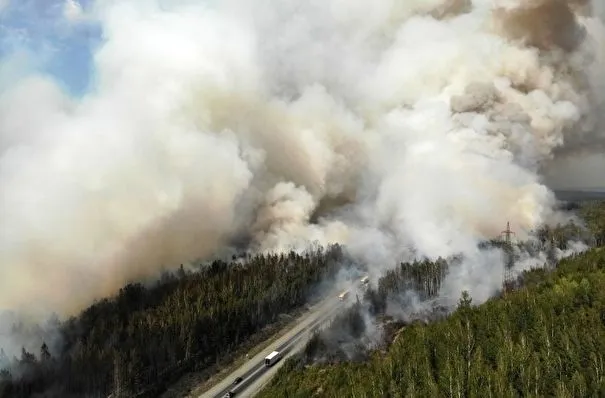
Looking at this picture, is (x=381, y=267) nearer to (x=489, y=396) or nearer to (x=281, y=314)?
(x=281, y=314)

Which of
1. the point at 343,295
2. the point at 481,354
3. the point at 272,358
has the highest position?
the point at 343,295

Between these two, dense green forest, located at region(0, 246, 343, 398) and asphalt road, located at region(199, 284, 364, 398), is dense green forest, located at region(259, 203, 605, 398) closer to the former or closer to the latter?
asphalt road, located at region(199, 284, 364, 398)

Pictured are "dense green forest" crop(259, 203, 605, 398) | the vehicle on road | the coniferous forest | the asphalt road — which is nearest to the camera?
"dense green forest" crop(259, 203, 605, 398)

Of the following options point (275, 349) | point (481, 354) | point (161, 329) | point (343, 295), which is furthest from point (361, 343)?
point (161, 329)

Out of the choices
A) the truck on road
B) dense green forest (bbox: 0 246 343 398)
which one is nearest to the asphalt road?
the truck on road

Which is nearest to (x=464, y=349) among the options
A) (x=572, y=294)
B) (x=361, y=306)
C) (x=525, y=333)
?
(x=525, y=333)

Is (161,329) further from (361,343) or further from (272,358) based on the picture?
(361,343)

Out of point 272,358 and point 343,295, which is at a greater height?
point 343,295

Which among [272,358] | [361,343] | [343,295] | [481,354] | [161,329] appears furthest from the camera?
[343,295]
